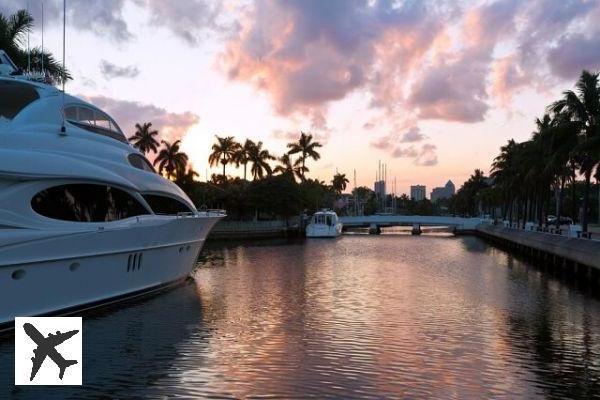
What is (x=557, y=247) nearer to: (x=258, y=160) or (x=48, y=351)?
(x=48, y=351)

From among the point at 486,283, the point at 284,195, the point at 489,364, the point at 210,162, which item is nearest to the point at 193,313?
the point at 489,364

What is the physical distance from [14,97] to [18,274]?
25.8ft

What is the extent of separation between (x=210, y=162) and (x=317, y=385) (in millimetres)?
81736

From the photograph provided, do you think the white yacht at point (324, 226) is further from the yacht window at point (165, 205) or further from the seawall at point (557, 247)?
the yacht window at point (165, 205)

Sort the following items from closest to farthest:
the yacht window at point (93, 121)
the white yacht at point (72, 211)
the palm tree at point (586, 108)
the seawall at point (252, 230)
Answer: the white yacht at point (72, 211) → the yacht window at point (93, 121) → the palm tree at point (586, 108) → the seawall at point (252, 230)

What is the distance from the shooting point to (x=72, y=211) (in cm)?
1759

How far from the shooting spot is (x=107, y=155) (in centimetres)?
2056

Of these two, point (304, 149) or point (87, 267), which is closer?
point (87, 267)

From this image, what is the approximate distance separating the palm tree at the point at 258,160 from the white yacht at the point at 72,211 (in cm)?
6776

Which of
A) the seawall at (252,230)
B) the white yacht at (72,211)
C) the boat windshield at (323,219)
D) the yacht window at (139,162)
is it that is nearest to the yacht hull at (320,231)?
the boat windshield at (323,219)

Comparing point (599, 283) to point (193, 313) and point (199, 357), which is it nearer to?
point (193, 313)

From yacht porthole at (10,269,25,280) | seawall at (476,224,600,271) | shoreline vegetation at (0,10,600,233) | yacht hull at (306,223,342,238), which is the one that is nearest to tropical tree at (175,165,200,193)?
shoreline vegetation at (0,10,600,233)

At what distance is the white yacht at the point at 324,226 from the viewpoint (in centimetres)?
7913

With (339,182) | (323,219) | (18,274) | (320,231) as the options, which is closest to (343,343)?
(18,274)
